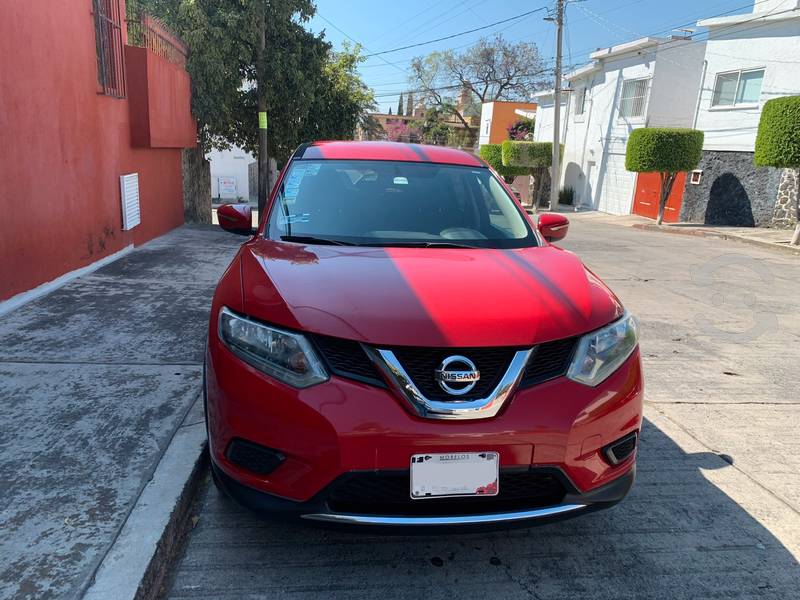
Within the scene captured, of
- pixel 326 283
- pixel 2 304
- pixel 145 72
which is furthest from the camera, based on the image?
pixel 145 72

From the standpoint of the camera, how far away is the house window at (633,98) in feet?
79.2

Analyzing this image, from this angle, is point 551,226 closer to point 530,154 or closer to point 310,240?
point 310,240

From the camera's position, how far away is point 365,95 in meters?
19.4

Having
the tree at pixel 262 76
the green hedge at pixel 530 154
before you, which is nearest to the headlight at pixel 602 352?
the tree at pixel 262 76

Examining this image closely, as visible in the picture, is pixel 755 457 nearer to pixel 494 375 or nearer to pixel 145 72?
pixel 494 375

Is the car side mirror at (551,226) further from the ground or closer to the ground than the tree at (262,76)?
closer to the ground

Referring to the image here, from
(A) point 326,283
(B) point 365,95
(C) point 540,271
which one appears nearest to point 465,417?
(A) point 326,283

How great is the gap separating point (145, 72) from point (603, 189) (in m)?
22.2

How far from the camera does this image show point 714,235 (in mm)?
17297

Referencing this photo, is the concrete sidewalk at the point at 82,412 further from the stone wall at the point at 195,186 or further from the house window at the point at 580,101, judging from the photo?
the house window at the point at 580,101

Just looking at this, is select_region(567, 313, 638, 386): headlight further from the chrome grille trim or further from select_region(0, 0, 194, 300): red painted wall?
select_region(0, 0, 194, 300): red painted wall

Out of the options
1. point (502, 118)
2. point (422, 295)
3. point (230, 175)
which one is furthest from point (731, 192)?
point (502, 118)

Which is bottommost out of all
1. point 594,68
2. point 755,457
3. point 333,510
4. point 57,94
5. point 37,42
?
point 755,457

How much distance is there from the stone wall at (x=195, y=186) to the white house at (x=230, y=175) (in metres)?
18.6
